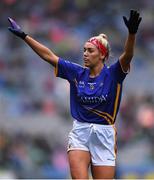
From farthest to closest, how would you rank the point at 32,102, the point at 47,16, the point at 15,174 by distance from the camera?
1. the point at 47,16
2. the point at 32,102
3. the point at 15,174

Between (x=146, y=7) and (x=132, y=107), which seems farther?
(x=146, y=7)

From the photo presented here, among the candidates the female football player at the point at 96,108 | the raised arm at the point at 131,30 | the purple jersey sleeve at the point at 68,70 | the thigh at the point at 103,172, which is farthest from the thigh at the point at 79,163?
the raised arm at the point at 131,30

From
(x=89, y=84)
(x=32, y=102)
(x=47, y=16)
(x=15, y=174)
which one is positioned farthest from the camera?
(x=47, y=16)

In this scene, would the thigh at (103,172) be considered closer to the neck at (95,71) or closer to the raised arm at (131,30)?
the neck at (95,71)

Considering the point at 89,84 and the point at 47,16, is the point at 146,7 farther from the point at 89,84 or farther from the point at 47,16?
the point at 89,84

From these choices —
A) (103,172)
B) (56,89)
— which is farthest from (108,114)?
(56,89)

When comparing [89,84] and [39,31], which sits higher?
[39,31]

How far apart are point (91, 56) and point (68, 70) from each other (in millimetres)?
283

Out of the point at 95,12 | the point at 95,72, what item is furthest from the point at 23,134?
the point at 95,72

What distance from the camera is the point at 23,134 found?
14.2m

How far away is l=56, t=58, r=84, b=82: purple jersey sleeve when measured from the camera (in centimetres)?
729

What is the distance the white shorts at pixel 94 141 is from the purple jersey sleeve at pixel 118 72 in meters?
0.51

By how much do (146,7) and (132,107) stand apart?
2685 millimetres

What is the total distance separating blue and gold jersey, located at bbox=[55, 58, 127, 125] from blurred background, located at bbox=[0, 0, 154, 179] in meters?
6.36
